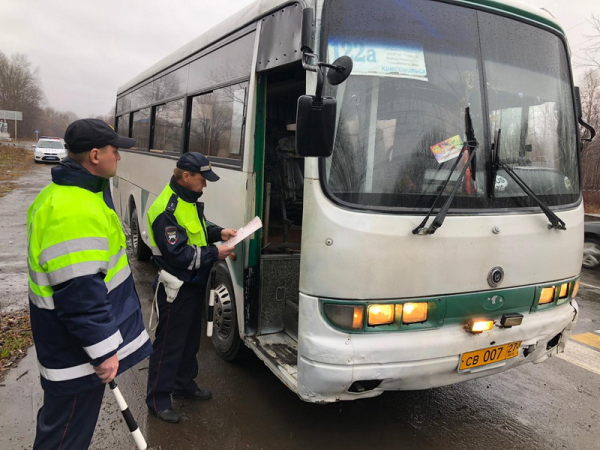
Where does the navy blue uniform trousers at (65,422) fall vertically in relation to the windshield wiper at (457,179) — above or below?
below

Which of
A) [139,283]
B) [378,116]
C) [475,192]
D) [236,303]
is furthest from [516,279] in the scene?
[139,283]

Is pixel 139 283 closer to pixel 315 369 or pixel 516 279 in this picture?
pixel 315 369

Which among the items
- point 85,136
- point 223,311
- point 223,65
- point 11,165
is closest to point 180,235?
point 85,136

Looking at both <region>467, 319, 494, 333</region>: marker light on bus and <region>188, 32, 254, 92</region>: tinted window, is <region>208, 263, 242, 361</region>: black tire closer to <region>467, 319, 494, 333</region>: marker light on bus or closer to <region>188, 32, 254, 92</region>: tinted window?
<region>188, 32, 254, 92</region>: tinted window

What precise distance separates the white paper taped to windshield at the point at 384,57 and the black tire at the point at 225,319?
7.30ft

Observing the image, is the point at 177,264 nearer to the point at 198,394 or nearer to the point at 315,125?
the point at 198,394

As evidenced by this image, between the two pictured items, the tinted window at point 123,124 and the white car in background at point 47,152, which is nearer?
the tinted window at point 123,124

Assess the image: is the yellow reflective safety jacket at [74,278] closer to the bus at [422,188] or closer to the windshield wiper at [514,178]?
the bus at [422,188]

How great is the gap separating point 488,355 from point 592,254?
7.86 metres

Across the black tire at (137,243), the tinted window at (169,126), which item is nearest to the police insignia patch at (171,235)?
the tinted window at (169,126)

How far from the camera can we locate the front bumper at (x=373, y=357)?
2.73 m

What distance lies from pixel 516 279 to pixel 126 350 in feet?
8.24

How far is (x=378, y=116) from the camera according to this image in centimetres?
284

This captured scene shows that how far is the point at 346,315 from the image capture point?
275 centimetres
